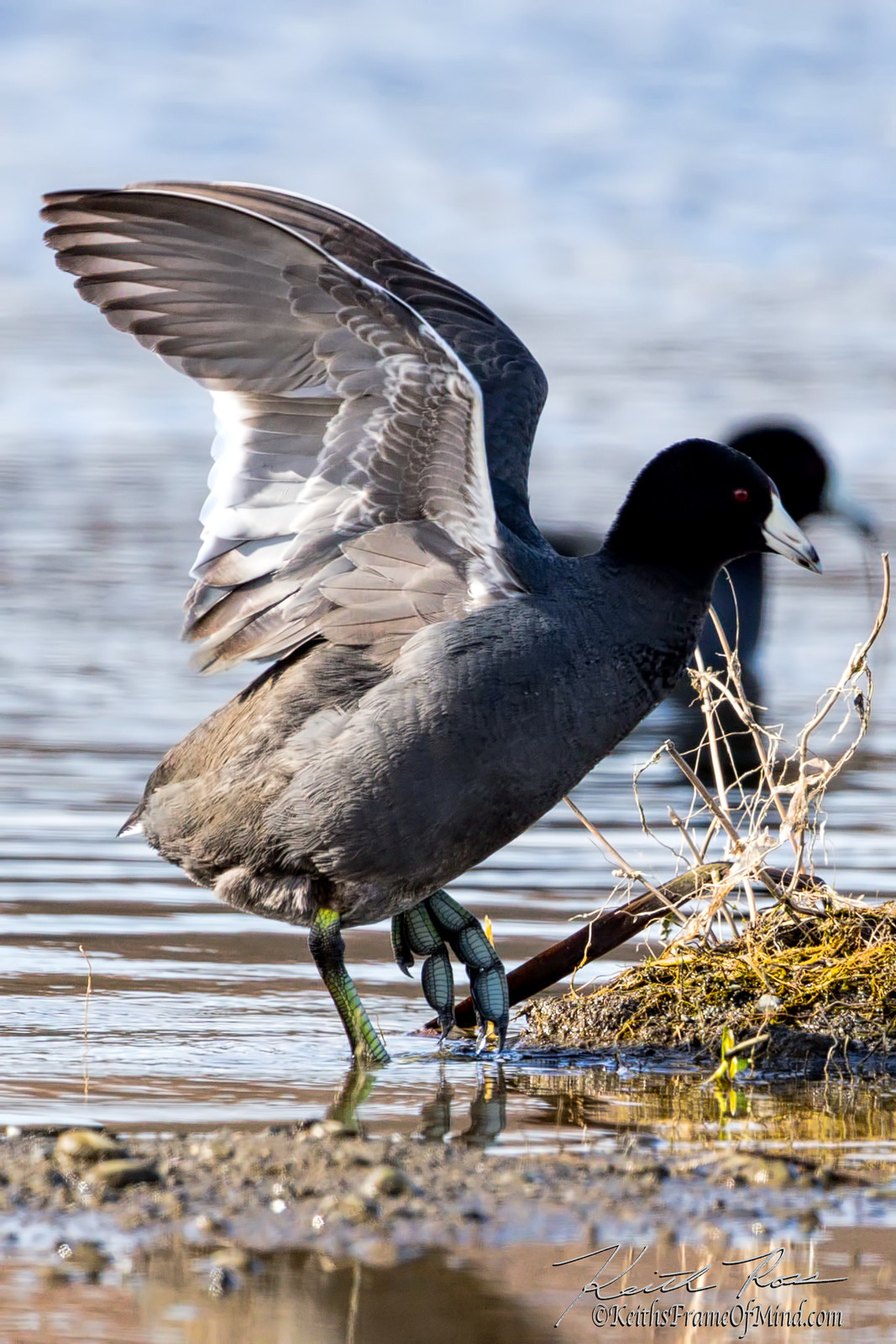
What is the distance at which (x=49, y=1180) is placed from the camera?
4305 millimetres

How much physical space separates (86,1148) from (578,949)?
2218 mm

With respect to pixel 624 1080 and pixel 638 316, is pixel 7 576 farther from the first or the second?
pixel 638 316

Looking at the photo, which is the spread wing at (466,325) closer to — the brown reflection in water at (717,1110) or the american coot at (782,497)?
the brown reflection in water at (717,1110)

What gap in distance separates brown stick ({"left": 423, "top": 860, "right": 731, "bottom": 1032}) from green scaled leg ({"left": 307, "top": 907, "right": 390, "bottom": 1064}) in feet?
1.35

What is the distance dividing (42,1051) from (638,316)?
73.3ft

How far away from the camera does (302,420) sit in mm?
5988

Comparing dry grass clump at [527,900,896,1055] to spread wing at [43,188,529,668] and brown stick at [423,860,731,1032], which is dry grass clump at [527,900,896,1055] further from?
spread wing at [43,188,529,668]

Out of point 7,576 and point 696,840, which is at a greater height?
point 7,576

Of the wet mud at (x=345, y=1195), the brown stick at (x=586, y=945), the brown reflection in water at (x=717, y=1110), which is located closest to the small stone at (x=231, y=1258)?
the wet mud at (x=345, y=1195)

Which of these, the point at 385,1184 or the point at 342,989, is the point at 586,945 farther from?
the point at 385,1184

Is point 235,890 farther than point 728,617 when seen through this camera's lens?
No

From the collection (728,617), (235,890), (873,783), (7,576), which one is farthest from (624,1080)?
(7,576)

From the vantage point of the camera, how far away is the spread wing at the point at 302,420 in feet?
18.8

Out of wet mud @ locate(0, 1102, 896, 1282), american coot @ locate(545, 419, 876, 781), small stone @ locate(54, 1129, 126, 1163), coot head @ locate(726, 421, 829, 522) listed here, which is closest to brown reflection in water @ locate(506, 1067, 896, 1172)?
wet mud @ locate(0, 1102, 896, 1282)
